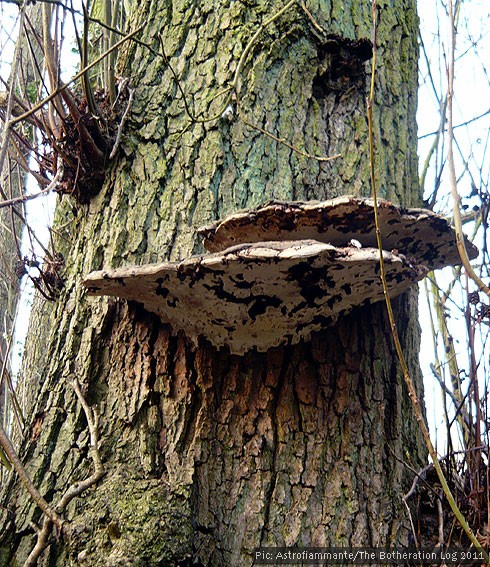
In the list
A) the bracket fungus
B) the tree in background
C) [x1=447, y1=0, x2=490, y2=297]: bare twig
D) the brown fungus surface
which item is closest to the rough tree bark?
the tree in background

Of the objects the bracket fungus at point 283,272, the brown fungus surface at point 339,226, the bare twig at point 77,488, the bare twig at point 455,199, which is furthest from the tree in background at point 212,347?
the bare twig at point 455,199

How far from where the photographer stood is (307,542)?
1527 millimetres

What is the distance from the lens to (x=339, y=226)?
149cm

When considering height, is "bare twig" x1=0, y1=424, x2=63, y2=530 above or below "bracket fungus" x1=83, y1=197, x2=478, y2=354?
below

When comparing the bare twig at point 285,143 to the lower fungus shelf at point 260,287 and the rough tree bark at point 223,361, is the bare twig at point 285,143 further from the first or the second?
the lower fungus shelf at point 260,287

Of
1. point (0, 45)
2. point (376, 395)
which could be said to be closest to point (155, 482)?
point (376, 395)

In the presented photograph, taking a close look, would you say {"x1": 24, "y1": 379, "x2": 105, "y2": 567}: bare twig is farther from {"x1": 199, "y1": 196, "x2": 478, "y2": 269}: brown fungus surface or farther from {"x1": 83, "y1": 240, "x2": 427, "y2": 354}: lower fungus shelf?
{"x1": 199, "y1": 196, "x2": 478, "y2": 269}: brown fungus surface

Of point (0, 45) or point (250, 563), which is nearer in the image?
point (250, 563)

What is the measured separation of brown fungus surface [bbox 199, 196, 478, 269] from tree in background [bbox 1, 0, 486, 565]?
0.29 metres

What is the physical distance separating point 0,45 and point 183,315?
1.90 m

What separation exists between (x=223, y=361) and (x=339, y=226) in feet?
1.82

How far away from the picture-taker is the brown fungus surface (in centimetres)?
141

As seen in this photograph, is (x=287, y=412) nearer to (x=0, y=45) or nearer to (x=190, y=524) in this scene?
(x=190, y=524)

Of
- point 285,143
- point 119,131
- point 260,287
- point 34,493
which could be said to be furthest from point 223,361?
point 119,131
